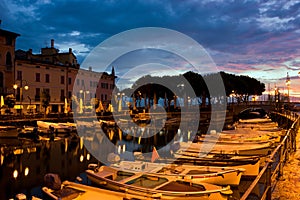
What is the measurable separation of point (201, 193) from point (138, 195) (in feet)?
6.58

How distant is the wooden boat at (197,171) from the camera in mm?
12086

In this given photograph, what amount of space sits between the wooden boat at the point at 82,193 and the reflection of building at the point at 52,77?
39.9 m

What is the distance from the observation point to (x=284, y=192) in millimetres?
8242

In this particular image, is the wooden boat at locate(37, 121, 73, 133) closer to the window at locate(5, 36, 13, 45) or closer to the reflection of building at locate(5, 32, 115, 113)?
the reflection of building at locate(5, 32, 115, 113)

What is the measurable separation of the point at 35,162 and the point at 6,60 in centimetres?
2818

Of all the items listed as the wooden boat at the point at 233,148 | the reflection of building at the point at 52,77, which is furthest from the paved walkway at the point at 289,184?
the reflection of building at the point at 52,77

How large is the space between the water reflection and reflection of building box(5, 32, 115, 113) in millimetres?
19448

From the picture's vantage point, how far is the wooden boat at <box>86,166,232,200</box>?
9.46 m

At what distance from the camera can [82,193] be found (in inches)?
388

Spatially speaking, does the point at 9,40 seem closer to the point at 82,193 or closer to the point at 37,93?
the point at 37,93

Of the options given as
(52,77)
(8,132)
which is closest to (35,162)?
(8,132)

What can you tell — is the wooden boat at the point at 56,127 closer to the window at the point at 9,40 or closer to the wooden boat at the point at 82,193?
the window at the point at 9,40

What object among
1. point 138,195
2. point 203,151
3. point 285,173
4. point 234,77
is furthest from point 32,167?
point 234,77

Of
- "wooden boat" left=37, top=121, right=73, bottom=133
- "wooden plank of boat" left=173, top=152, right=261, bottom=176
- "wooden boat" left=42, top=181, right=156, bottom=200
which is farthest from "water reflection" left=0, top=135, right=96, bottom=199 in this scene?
"wooden plank of boat" left=173, top=152, right=261, bottom=176
